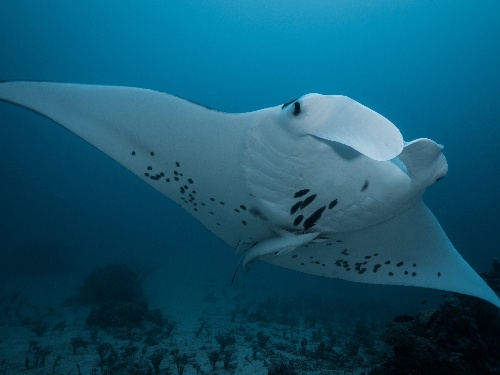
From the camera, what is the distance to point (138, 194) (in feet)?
267

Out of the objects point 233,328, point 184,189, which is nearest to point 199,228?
point 233,328

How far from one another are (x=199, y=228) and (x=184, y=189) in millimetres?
60599

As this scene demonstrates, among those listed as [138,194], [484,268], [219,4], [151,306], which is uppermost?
[219,4]

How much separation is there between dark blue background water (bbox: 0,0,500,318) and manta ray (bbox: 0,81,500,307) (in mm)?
28309

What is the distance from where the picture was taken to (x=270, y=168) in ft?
6.48

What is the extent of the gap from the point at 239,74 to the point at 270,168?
64.8 m

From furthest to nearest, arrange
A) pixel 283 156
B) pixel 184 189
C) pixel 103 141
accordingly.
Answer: pixel 184 189
pixel 103 141
pixel 283 156

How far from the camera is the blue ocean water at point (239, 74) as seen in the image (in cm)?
4050

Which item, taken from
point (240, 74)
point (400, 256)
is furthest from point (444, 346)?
point (240, 74)

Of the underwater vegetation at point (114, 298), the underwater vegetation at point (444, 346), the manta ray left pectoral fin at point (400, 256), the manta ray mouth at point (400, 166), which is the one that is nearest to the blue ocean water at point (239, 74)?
the underwater vegetation at point (114, 298)

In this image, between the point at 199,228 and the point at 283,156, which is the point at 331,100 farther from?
the point at 199,228

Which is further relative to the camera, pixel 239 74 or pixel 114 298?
pixel 239 74

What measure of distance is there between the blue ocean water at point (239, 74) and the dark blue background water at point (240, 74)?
0.74 feet

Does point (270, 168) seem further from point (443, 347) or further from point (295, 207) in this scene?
point (443, 347)
